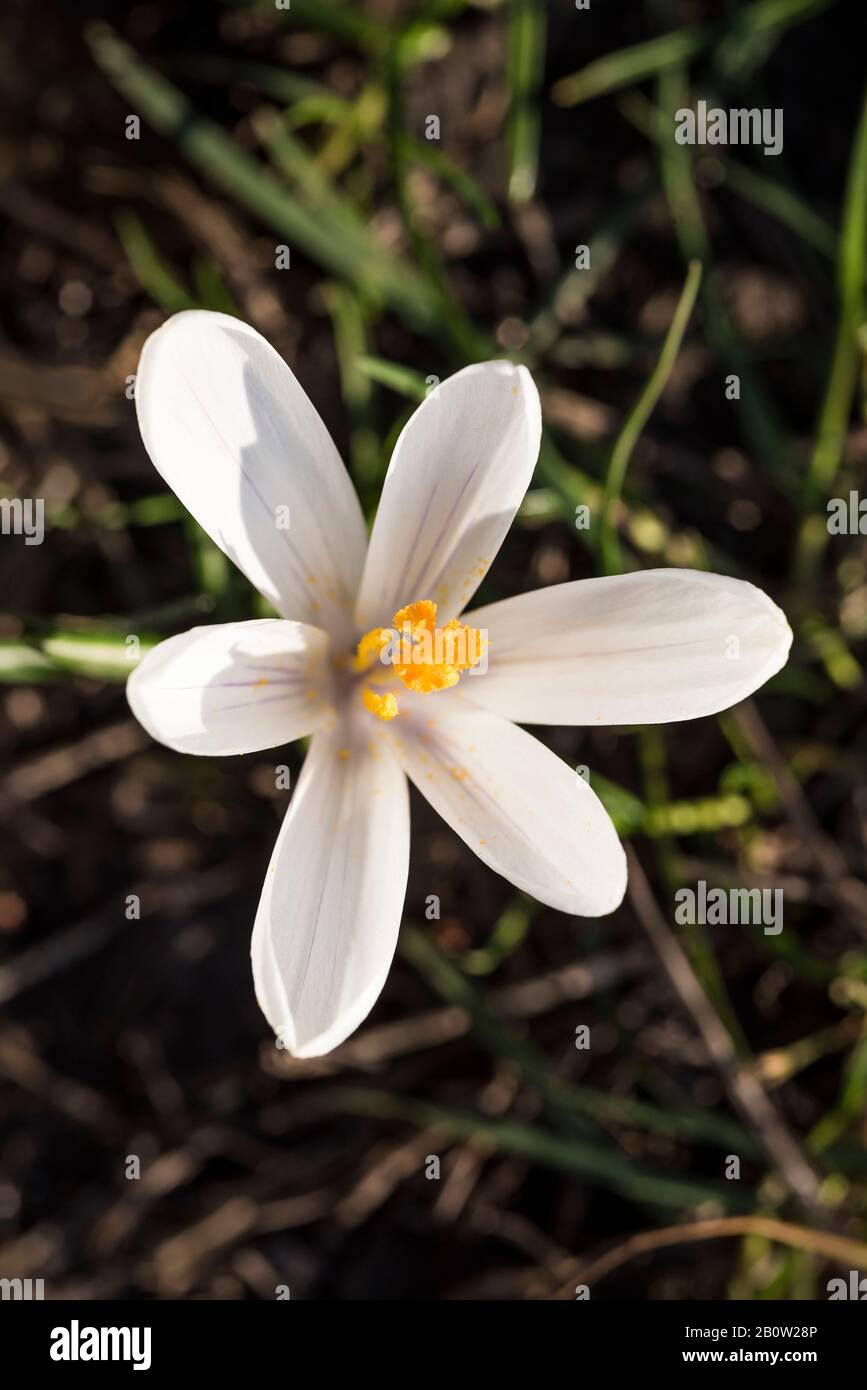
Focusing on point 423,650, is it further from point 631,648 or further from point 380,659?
point 631,648

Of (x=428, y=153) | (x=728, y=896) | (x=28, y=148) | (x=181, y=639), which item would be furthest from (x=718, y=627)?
(x=28, y=148)

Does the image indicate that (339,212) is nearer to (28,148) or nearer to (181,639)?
(28,148)

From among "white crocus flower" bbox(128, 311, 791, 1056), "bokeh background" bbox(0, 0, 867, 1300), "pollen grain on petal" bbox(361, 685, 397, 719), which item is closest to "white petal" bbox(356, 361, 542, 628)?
"white crocus flower" bbox(128, 311, 791, 1056)

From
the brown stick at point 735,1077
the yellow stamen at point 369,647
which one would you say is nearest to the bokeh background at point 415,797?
the brown stick at point 735,1077

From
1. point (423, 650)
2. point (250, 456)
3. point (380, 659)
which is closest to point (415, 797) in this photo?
point (380, 659)

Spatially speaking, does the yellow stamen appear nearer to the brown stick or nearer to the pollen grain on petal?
the pollen grain on petal

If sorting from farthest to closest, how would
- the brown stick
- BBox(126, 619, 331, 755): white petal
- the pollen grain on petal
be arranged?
1. the brown stick
2. the pollen grain on petal
3. BBox(126, 619, 331, 755): white petal
